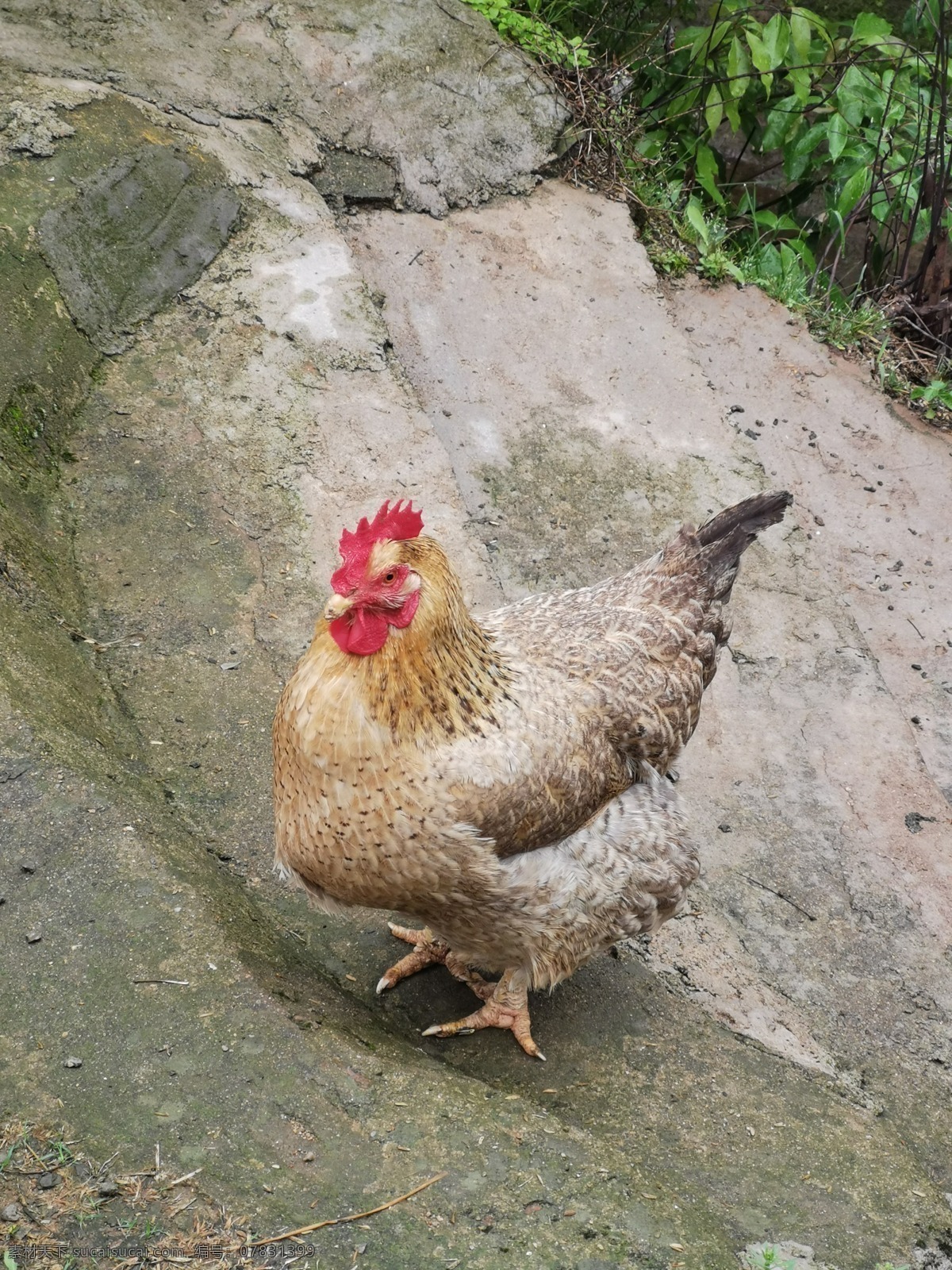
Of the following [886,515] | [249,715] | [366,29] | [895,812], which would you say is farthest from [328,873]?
[366,29]

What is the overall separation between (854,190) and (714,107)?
3.66ft

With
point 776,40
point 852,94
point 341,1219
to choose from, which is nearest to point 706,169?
point 852,94

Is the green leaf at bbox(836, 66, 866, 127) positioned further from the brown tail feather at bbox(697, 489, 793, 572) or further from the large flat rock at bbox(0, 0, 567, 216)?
the brown tail feather at bbox(697, 489, 793, 572)

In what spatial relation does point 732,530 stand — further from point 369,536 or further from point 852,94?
point 852,94

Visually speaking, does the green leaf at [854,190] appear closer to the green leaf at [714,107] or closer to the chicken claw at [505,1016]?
Result: the green leaf at [714,107]

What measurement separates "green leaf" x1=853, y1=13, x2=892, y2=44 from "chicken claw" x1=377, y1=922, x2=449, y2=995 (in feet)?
22.0

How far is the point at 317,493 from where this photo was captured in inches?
208

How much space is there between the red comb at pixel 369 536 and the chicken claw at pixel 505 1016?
155 cm

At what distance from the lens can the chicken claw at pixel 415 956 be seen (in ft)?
12.4

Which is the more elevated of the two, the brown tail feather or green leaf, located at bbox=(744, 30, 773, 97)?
green leaf, located at bbox=(744, 30, 773, 97)

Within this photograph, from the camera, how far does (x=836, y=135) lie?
733cm

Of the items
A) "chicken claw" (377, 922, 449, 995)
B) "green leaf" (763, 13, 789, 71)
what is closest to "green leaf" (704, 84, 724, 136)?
"green leaf" (763, 13, 789, 71)

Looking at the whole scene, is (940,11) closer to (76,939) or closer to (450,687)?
(450,687)

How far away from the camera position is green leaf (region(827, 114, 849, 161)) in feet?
24.0
